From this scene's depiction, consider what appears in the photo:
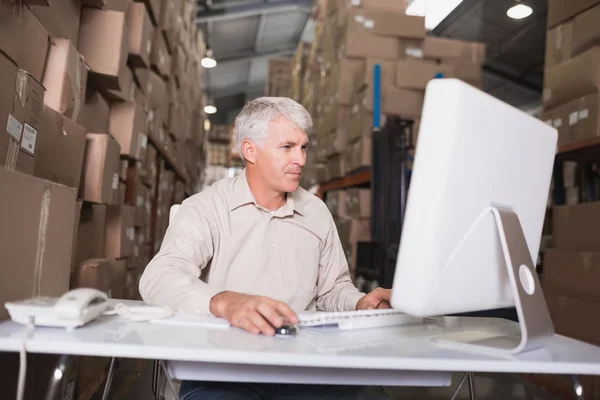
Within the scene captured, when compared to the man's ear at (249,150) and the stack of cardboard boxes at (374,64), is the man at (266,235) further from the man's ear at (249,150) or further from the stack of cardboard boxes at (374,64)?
the stack of cardboard boxes at (374,64)

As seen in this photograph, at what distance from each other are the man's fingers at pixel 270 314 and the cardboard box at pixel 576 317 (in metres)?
2.00

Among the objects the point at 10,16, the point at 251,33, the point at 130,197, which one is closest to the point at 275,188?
the point at 10,16

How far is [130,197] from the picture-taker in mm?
2926

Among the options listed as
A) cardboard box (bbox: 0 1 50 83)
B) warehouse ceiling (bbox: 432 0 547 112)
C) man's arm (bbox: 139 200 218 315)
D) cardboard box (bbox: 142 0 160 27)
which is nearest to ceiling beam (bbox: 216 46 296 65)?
warehouse ceiling (bbox: 432 0 547 112)

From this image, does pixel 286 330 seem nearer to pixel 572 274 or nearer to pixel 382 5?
pixel 572 274

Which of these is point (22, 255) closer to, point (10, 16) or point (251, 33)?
point (10, 16)

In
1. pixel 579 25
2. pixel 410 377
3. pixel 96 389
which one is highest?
pixel 579 25

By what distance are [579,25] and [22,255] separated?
2.79m

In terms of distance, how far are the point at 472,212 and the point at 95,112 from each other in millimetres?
1951

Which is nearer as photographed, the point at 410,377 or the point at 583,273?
the point at 410,377

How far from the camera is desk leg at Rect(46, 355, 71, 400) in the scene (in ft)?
2.58

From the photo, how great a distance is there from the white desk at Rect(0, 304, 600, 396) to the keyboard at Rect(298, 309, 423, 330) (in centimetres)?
3

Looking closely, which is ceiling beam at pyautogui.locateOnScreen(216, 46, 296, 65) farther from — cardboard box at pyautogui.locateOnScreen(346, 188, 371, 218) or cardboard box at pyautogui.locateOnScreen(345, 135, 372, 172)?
cardboard box at pyautogui.locateOnScreen(346, 188, 371, 218)

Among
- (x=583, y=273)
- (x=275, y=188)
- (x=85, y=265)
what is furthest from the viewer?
(x=583, y=273)
